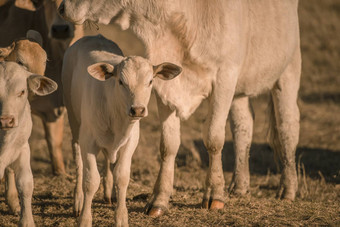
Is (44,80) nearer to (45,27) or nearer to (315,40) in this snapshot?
(45,27)

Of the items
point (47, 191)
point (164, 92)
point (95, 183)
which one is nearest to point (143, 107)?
point (95, 183)

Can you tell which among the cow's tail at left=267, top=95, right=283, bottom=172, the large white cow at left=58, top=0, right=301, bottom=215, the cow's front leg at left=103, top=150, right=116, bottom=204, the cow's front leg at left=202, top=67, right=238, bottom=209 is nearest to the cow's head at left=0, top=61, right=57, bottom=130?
the large white cow at left=58, top=0, right=301, bottom=215

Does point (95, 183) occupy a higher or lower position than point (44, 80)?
lower

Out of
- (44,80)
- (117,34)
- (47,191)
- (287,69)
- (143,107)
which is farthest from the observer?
(117,34)

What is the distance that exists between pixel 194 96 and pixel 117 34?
13.4m

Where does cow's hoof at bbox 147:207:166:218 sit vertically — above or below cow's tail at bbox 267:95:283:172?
below

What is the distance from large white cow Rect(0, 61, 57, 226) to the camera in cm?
482

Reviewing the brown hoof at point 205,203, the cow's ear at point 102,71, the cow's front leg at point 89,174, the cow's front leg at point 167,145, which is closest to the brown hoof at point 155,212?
the cow's front leg at point 167,145

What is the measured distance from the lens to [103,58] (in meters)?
5.63

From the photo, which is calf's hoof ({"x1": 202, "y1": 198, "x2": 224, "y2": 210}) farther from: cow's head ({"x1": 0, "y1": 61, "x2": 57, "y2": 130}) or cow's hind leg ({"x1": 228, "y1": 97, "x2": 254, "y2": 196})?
cow's head ({"x1": 0, "y1": 61, "x2": 57, "y2": 130})

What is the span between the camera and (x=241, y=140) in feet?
24.8

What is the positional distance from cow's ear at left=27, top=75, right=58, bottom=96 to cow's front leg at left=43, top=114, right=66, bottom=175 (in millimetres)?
2772

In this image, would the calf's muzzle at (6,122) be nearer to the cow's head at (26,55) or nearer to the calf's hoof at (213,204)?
the cow's head at (26,55)

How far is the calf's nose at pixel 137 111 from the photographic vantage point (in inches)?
184
